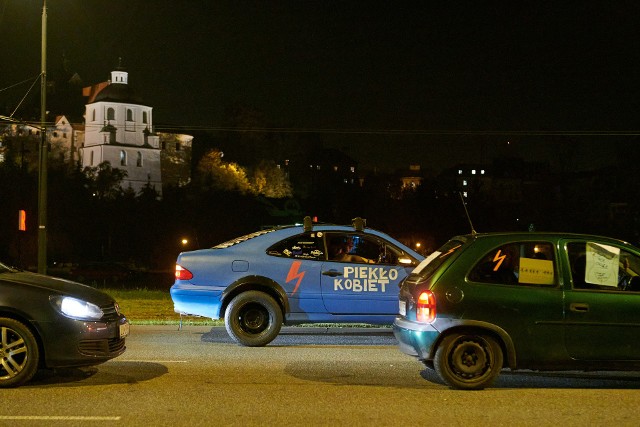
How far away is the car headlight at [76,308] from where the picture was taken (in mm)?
8430

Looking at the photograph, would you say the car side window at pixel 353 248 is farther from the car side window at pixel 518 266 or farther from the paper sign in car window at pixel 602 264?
the paper sign in car window at pixel 602 264

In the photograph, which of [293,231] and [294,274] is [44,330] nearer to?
[294,274]

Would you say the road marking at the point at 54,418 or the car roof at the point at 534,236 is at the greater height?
the car roof at the point at 534,236

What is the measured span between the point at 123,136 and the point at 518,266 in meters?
116

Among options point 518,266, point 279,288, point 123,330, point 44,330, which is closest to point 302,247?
point 279,288

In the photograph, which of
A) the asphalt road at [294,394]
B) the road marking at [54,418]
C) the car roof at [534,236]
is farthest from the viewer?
the car roof at [534,236]

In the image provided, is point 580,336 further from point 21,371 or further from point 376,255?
point 21,371

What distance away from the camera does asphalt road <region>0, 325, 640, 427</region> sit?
23.3 feet

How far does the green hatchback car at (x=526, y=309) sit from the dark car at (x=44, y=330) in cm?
336

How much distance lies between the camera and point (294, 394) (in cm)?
817

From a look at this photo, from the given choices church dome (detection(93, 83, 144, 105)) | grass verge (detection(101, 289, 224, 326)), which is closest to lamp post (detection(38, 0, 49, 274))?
grass verge (detection(101, 289, 224, 326))

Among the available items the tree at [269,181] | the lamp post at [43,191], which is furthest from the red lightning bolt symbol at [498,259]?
the tree at [269,181]

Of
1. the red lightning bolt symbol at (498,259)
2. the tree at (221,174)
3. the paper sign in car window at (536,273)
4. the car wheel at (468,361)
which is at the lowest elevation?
the car wheel at (468,361)

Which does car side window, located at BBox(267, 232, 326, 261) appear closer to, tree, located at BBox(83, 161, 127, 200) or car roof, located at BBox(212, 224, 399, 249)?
car roof, located at BBox(212, 224, 399, 249)
